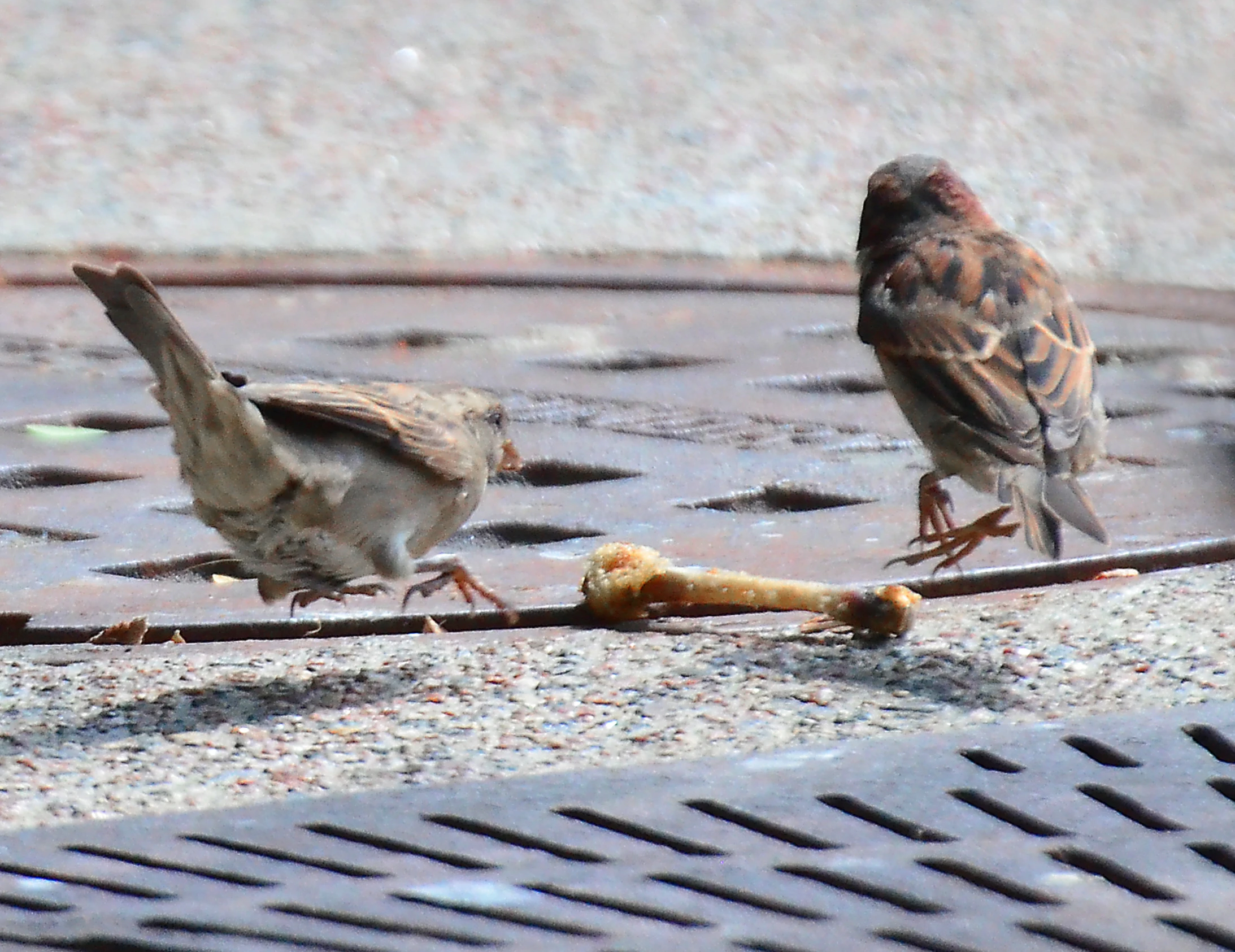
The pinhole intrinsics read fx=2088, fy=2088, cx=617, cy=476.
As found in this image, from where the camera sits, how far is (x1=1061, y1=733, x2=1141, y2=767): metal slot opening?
2.97m

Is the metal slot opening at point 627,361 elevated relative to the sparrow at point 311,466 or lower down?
elevated

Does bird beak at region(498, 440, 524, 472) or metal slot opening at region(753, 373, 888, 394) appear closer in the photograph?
bird beak at region(498, 440, 524, 472)

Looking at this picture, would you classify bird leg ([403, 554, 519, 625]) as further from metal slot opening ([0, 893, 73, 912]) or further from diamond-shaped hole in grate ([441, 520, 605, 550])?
metal slot opening ([0, 893, 73, 912])

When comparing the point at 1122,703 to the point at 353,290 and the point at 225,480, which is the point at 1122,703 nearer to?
the point at 225,480

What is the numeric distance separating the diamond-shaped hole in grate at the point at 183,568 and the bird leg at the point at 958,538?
132 centimetres

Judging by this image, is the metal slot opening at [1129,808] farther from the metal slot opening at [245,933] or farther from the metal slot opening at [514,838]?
the metal slot opening at [245,933]

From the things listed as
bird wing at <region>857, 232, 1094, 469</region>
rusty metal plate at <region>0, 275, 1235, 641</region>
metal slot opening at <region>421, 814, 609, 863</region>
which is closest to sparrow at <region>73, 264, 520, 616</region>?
rusty metal plate at <region>0, 275, 1235, 641</region>

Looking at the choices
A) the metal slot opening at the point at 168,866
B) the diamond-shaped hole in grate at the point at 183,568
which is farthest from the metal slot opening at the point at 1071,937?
the diamond-shaped hole in grate at the point at 183,568

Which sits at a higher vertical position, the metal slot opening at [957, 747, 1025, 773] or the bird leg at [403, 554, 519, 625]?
the bird leg at [403, 554, 519, 625]

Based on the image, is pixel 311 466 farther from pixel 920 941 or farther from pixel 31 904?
pixel 920 941

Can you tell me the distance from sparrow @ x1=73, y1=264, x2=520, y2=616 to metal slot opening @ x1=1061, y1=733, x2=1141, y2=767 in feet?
4.10

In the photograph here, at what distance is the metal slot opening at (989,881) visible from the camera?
8.23 ft

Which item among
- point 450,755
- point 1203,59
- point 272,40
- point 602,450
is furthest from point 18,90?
point 450,755

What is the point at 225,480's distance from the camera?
150 inches
